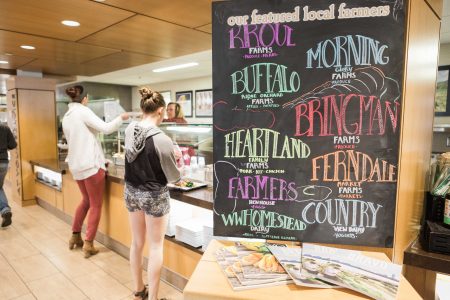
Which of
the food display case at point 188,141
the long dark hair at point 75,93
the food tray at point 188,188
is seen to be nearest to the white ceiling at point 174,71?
the food display case at point 188,141

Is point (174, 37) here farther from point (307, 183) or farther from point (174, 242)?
point (307, 183)

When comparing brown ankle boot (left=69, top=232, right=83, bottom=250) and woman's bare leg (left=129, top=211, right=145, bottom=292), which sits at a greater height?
woman's bare leg (left=129, top=211, right=145, bottom=292)

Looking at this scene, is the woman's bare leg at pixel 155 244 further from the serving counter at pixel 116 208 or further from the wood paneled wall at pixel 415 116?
the wood paneled wall at pixel 415 116

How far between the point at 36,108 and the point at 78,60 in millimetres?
1516

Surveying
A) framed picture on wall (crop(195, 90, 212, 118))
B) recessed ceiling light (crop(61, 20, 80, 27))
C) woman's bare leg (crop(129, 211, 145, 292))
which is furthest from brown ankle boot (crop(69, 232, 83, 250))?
framed picture on wall (crop(195, 90, 212, 118))

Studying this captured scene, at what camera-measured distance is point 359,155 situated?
45.4 inches

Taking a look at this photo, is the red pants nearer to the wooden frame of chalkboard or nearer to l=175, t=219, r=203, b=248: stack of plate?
l=175, t=219, r=203, b=248: stack of plate

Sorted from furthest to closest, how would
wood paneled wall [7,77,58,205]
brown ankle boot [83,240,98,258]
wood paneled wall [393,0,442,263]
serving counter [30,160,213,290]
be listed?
1. wood paneled wall [7,77,58,205]
2. brown ankle boot [83,240,98,258]
3. serving counter [30,160,213,290]
4. wood paneled wall [393,0,442,263]

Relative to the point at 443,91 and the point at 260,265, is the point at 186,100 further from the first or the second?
the point at 260,265

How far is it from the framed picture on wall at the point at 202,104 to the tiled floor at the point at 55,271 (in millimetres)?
4686

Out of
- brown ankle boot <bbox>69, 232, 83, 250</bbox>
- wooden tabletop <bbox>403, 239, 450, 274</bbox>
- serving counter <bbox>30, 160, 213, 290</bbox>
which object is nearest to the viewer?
wooden tabletop <bbox>403, 239, 450, 274</bbox>

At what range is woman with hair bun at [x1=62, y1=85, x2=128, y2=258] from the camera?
3080 mm

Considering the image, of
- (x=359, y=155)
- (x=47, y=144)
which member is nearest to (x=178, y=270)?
(x=359, y=155)

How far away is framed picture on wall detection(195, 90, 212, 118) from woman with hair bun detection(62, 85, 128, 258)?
4.78 m
